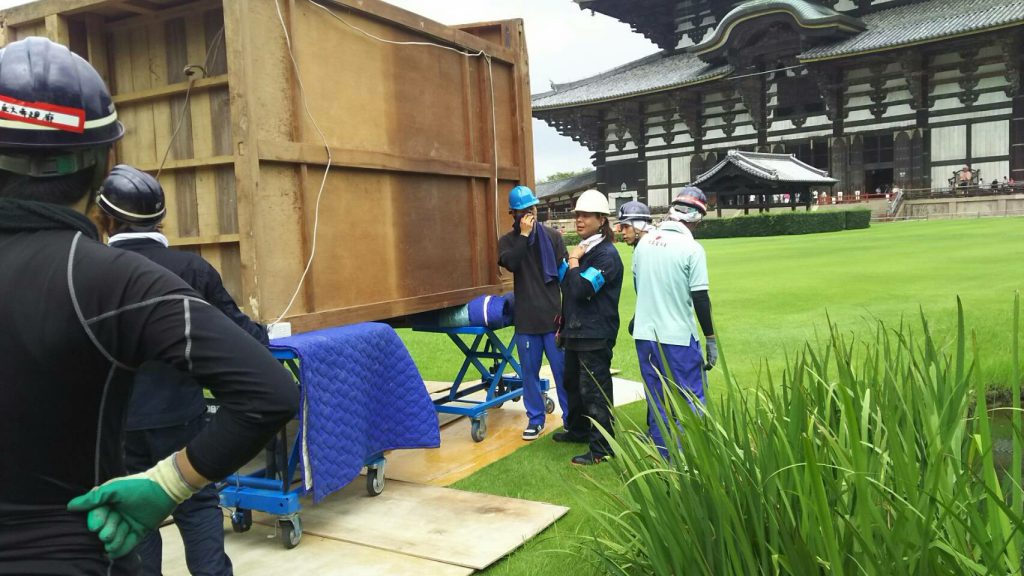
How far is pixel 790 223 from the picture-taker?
85.0ft

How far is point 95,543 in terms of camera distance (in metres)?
1.45

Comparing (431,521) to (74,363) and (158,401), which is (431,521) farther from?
(74,363)

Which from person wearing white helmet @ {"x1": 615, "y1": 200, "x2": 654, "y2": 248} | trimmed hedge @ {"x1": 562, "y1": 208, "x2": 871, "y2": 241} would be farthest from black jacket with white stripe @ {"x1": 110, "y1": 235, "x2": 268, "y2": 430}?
trimmed hedge @ {"x1": 562, "y1": 208, "x2": 871, "y2": 241}

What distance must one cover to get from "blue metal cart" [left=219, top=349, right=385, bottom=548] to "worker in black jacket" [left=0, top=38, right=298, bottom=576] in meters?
2.43

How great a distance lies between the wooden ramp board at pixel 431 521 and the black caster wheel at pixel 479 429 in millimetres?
1104

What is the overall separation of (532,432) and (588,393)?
818 mm

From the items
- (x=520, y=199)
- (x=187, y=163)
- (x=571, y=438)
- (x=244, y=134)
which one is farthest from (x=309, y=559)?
(x=520, y=199)

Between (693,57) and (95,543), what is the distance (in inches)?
1410

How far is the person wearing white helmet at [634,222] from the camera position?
5.43 m

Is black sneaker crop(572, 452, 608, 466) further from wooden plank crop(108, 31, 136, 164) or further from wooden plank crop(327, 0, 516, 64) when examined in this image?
wooden plank crop(108, 31, 136, 164)

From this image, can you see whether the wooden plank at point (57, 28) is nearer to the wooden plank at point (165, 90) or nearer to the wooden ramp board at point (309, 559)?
the wooden plank at point (165, 90)

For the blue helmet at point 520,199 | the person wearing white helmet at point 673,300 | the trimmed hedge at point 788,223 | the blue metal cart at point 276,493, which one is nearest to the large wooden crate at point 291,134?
the blue helmet at point 520,199

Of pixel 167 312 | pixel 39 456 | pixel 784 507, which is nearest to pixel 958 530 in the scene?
pixel 784 507

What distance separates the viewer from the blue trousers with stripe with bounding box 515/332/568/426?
19.5ft
